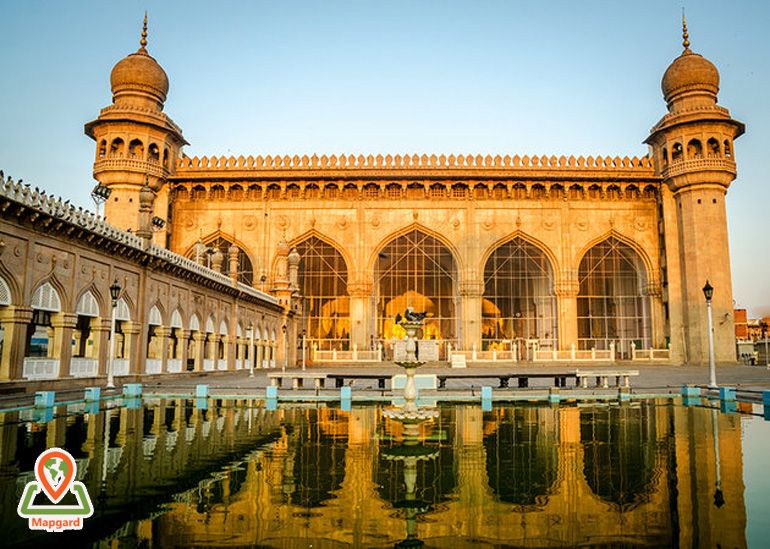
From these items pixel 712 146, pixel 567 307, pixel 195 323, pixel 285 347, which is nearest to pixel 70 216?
pixel 195 323

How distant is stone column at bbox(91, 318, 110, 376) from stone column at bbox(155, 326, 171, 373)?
99.1 inches

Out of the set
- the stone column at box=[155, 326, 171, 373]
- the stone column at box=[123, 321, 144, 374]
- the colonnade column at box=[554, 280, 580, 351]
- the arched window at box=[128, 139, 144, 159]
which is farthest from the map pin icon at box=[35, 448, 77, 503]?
the colonnade column at box=[554, 280, 580, 351]

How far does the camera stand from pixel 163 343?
17281mm

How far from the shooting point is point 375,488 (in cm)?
457

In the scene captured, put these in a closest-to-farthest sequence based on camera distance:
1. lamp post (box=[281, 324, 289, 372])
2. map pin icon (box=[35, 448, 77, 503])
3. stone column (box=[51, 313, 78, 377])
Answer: map pin icon (box=[35, 448, 77, 503])
stone column (box=[51, 313, 78, 377])
lamp post (box=[281, 324, 289, 372])

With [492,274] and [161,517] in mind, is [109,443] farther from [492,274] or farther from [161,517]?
[492,274]

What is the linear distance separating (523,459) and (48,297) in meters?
10.7

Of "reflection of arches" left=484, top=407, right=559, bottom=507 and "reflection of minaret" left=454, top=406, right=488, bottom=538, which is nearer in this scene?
"reflection of minaret" left=454, top=406, right=488, bottom=538

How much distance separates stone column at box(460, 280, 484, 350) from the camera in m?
29.0

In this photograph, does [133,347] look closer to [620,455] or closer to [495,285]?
[620,455]

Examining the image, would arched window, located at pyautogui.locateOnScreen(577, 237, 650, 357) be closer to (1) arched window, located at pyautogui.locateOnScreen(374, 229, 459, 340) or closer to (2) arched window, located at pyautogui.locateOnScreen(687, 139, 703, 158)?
(2) arched window, located at pyautogui.locateOnScreen(687, 139, 703, 158)

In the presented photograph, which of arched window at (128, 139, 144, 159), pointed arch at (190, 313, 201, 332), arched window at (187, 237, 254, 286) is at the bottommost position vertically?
pointed arch at (190, 313, 201, 332)

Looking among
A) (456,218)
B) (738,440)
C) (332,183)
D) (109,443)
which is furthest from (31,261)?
(456,218)

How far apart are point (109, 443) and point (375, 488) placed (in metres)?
3.48
